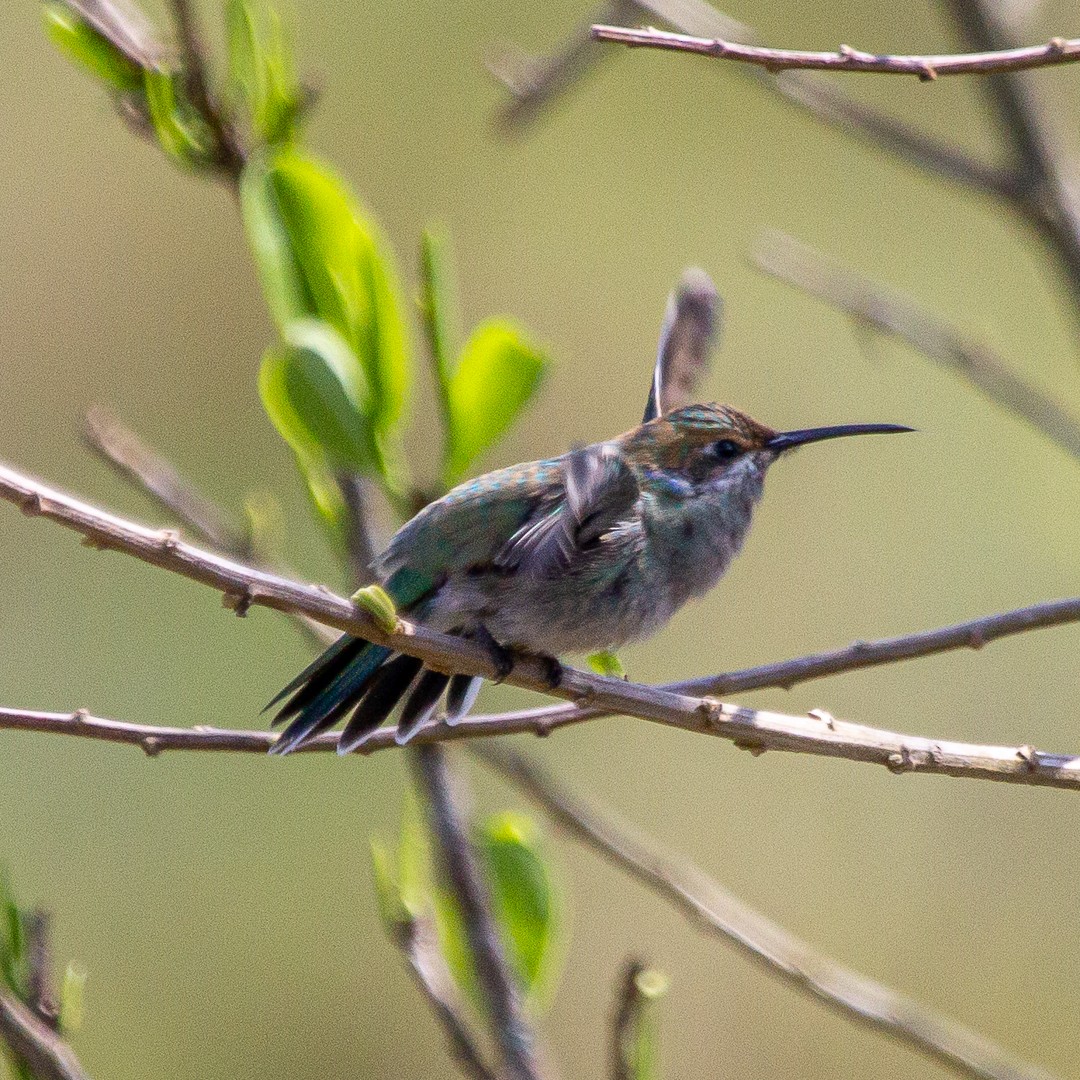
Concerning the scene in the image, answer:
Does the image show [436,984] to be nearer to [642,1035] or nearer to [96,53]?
[642,1035]

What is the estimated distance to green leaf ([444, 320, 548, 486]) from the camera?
2.22 metres

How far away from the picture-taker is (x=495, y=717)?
Answer: 2.31 m

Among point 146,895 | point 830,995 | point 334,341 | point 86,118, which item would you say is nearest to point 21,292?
point 86,118

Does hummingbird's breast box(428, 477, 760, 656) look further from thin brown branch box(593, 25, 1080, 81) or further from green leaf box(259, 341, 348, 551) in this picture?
thin brown branch box(593, 25, 1080, 81)

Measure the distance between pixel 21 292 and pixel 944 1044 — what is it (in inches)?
186

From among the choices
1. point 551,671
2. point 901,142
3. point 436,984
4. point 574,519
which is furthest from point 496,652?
point 901,142

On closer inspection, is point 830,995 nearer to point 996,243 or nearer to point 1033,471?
point 1033,471

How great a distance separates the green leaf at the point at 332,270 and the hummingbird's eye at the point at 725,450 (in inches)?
50.9

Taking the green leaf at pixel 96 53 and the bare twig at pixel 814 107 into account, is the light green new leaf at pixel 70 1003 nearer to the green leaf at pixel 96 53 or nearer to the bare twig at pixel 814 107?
the green leaf at pixel 96 53

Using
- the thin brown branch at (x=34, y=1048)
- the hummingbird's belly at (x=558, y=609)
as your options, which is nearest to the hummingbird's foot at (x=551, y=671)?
the hummingbird's belly at (x=558, y=609)

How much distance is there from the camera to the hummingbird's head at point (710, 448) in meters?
3.36

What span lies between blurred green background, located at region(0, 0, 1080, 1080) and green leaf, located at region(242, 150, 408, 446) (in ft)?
9.05

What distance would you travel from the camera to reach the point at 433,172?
20.8ft

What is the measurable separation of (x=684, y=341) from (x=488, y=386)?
44.0 inches
